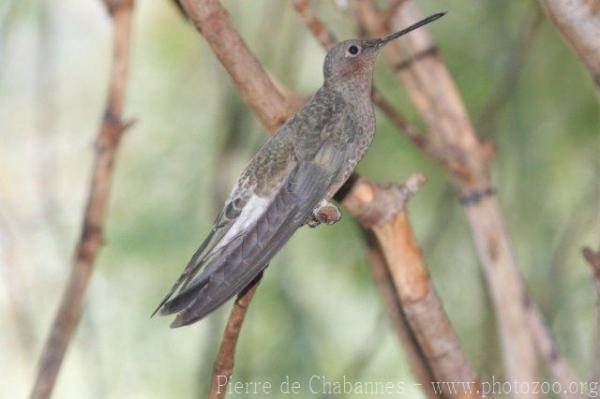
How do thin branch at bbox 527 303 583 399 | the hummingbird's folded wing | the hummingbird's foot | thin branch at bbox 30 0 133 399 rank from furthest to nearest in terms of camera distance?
1. thin branch at bbox 527 303 583 399
2. thin branch at bbox 30 0 133 399
3. the hummingbird's foot
4. the hummingbird's folded wing

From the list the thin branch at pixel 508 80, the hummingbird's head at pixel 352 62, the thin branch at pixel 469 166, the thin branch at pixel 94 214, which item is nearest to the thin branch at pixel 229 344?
the thin branch at pixel 94 214

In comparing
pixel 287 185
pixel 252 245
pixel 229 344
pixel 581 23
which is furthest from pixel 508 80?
pixel 229 344

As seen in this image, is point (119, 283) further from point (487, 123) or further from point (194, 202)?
point (487, 123)

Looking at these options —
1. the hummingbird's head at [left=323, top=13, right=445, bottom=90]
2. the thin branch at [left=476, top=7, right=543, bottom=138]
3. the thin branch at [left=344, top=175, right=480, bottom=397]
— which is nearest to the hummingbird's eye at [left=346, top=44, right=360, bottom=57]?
the hummingbird's head at [left=323, top=13, right=445, bottom=90]

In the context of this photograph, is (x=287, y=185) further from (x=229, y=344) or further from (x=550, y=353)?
(x=550, y=353)

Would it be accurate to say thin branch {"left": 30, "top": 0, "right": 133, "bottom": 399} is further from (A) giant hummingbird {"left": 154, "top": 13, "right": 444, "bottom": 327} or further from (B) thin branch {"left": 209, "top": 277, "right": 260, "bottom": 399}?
(B) thin branch {"left": 209, "top": 277, "right": 260, "bottom": 399}

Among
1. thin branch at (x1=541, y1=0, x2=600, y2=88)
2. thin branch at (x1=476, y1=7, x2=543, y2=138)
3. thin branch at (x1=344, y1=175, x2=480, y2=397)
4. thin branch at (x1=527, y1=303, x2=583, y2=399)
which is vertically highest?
thin branch at (x1=541, y1=0, x2=600, y2=88)

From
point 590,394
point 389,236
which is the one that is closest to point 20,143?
point 389,236
